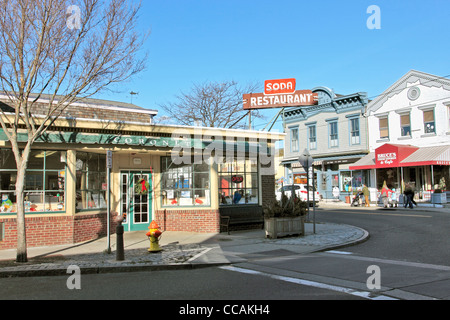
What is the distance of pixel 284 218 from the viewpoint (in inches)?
494

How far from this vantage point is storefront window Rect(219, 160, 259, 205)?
14641 millimetres

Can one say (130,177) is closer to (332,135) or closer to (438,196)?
(438,196)

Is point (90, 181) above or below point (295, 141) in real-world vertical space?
below

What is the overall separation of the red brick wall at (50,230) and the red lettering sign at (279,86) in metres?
10.0

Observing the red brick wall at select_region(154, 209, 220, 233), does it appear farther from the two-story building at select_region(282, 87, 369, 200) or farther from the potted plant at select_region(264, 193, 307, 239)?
the two-story building at select_region(282, 87, 369, 200)

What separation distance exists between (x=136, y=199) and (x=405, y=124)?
68.0ft

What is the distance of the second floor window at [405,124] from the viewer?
27234 millimetres

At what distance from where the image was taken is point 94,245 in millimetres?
11625

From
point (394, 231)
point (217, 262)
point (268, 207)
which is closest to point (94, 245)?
point (217, 262)

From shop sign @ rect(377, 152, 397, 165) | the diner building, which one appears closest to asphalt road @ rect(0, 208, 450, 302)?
the diner building

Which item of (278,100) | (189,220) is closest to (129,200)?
(189,220)

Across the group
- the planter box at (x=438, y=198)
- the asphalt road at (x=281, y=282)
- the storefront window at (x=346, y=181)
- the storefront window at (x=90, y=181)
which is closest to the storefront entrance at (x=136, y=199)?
the storefront window at (x=90, y=181)

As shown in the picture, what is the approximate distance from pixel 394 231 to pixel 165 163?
8.55 metres
